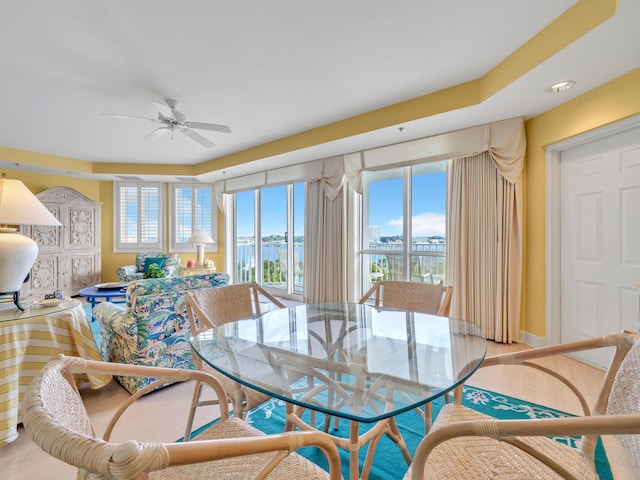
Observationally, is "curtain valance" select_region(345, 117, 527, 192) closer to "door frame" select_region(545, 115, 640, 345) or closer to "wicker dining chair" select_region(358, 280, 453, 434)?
"door frame" select_region(545, 115, 640, 345)

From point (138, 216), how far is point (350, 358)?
672 centimetres

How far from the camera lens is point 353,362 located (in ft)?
4.04

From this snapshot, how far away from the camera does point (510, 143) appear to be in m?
3.13

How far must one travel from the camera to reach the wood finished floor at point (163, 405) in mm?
1535

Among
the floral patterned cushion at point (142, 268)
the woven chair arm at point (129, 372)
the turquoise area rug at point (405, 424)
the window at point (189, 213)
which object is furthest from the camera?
the window at point (189, 213)

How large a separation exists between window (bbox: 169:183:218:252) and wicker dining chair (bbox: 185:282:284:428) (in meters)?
5.01

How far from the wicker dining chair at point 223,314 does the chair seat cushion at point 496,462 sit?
745 mm

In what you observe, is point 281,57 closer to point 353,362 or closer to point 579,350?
point 353,362

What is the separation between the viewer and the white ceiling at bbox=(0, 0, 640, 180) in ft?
6.32

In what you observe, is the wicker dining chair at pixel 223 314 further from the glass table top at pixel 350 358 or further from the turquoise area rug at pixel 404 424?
the turquoise area rug at pixel 404 424

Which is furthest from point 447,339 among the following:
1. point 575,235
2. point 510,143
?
point 510,143

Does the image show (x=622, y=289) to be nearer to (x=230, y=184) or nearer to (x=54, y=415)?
(x=54, y=415)

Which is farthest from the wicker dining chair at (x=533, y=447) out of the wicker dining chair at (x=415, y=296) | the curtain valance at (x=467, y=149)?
the curtain valance at (x=467, y=149)

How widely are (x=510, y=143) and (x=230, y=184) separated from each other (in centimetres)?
498
